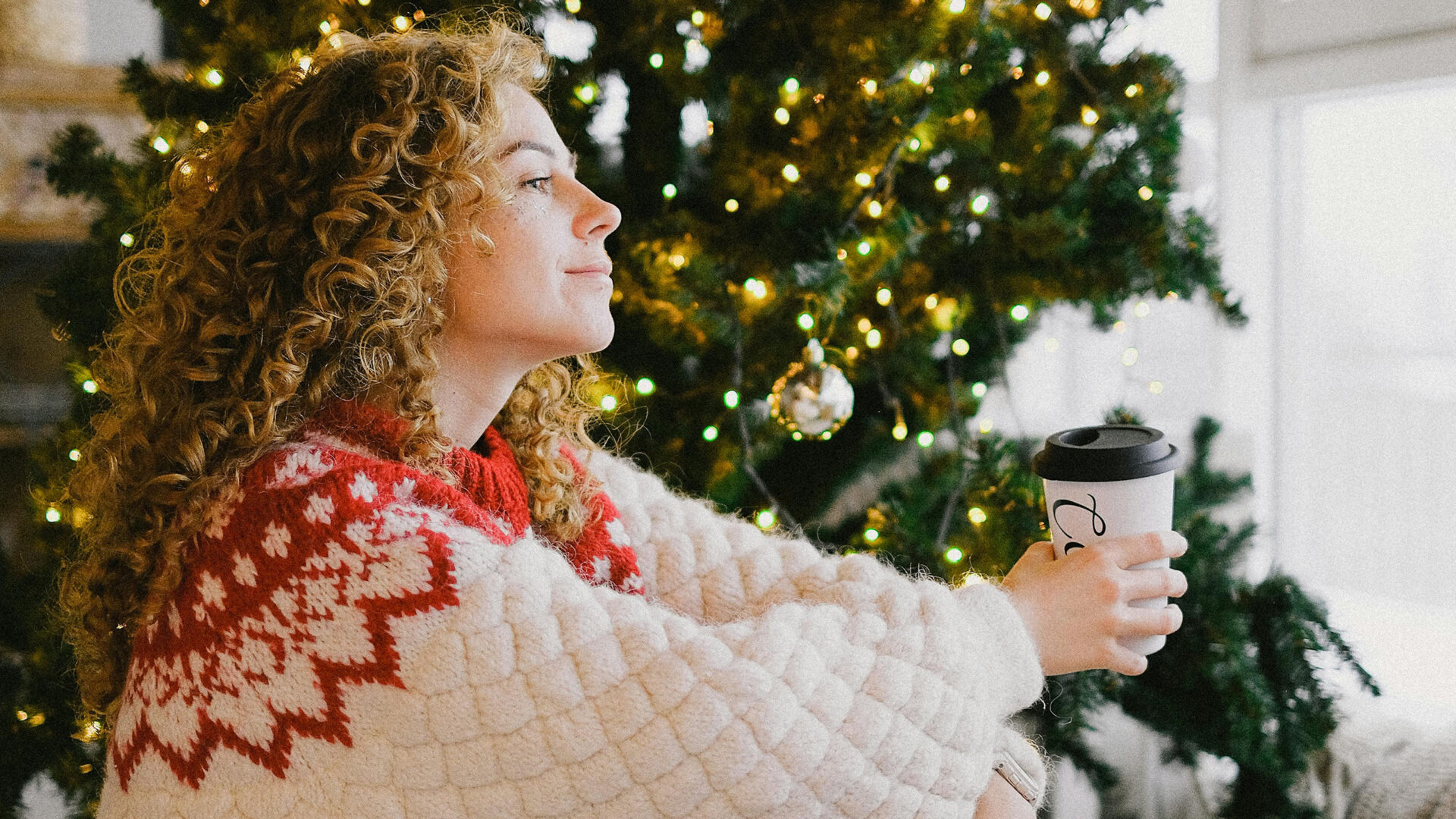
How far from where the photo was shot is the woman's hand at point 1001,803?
3.00 feet

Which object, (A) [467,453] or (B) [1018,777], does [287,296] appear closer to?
(A) [467,453]

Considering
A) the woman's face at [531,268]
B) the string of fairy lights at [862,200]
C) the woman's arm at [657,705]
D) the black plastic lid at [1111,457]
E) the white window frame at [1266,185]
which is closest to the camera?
the woman's arm at [657,705]

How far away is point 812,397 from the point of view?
134 centimetres

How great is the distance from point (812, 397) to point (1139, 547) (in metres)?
0.53

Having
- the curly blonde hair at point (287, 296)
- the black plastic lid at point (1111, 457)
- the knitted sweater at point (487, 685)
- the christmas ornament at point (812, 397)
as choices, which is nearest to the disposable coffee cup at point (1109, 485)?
the black plastic lid at point (1111, 457)

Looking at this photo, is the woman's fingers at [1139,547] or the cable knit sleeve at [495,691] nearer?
the cable knit sleeve at [495,691]

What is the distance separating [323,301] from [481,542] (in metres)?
0.28

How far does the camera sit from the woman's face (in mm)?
983

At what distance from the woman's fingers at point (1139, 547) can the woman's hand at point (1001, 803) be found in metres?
0.23

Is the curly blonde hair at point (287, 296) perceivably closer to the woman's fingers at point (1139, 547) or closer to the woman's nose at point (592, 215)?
the woman's nose at point (592, 215)

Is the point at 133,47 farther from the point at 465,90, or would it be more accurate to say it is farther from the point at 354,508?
the point at 354,508

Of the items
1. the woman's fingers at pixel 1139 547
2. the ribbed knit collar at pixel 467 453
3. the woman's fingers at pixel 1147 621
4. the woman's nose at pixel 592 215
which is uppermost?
the woman's nose at pixel 592 215

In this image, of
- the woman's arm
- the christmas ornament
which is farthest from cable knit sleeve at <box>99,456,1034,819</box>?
the christmas ornament

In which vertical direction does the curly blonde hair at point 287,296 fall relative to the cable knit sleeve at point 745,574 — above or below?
above
